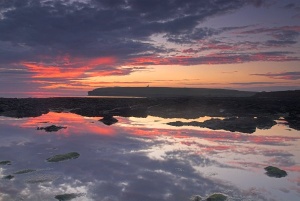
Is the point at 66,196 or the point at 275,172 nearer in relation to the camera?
the point at 66,196

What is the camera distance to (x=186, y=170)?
18906mm

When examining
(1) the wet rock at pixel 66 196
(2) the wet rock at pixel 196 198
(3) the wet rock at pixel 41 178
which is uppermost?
(3) the wet rock at pixel 41 178

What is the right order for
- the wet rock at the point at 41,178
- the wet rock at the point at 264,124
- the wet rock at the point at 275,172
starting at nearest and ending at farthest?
the wet rock at the point at 41,178, the wet rock at the point at 275,172, the wet rock at the point at 264,124

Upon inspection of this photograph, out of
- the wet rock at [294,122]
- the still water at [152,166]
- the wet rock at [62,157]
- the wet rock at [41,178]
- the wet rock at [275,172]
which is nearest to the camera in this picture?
the still water at [152,166]

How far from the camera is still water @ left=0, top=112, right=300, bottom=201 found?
1487 centimetres

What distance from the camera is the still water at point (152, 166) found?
1487cm

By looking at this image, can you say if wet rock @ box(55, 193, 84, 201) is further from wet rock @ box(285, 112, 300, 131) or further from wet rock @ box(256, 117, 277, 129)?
wet rock @ box(285, 112, 300, 131)

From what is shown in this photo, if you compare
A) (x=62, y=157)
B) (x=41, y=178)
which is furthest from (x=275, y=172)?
(x=62, y=157)

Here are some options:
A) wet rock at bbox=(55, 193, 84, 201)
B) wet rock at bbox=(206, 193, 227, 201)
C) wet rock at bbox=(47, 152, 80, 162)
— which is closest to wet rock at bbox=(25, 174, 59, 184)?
wet rock at bbox=(55, 193, 84, 201)

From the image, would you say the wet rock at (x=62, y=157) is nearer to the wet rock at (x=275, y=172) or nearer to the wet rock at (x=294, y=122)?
the wet rock at (x=275, y=172)

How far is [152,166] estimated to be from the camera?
2005cm

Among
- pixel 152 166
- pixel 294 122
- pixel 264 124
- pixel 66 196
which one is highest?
pixel 66 196

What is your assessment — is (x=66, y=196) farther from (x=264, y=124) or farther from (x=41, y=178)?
(x=264, y=124)

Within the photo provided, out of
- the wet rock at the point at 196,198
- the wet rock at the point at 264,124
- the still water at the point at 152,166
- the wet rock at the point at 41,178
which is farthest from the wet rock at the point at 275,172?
the wet rock at the point at 264,124
